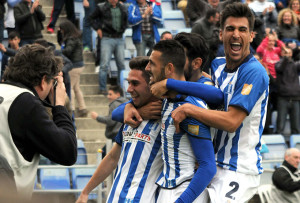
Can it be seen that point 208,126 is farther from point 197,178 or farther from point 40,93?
point 40,93

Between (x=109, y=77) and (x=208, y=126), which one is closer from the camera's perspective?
(x=208, y=126)

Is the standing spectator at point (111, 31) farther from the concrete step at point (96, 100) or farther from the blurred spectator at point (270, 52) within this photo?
the blurred spectator at point (270, 52)

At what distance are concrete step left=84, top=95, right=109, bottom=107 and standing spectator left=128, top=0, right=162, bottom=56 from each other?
43.2 inches

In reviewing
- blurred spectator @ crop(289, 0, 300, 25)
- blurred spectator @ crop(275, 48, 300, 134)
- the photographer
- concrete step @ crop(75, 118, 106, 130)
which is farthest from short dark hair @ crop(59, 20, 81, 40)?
the photographer

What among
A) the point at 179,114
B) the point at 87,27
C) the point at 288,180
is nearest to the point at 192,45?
the point at 179,114

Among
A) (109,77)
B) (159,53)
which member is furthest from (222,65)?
(109,77)

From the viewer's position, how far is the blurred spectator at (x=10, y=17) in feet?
37.0

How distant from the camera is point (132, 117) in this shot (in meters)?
4.30

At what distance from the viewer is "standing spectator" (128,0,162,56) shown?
37.5 ft

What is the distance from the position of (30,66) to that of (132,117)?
86cm

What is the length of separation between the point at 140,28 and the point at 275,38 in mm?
2482

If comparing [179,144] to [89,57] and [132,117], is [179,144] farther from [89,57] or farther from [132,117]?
[89,57]

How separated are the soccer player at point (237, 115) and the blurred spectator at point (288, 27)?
850 cm

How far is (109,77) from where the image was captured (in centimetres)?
Result: 1243
